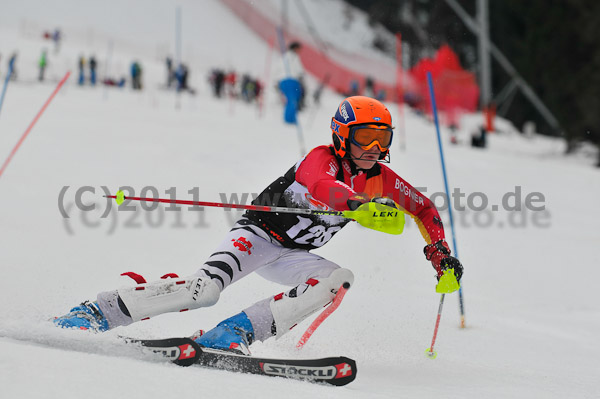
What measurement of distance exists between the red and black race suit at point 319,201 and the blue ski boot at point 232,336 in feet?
2.26

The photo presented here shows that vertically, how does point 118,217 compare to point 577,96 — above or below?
below

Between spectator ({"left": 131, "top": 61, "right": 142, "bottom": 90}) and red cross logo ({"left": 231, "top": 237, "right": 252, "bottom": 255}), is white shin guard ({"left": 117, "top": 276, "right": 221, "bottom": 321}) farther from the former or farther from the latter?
spectator ({"left": 131, "top": 61, "right": 142, "bottom": 90})

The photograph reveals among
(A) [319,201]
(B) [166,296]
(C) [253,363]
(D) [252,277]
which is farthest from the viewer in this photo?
(D) [252,277]

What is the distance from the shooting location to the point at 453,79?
29.5 meters

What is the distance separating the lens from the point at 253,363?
320cm

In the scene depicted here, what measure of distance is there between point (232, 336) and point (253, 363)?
28 centimetres

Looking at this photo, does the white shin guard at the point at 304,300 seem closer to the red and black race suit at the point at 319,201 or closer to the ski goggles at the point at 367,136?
the red and black race suit at the point at 319,201

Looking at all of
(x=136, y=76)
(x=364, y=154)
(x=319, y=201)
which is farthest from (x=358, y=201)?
(x=136, y=76)

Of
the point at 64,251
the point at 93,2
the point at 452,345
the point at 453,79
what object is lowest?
the point at 452,345

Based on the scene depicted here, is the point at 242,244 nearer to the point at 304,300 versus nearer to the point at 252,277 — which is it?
the point at 304,300

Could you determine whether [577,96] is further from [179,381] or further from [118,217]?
[179,381]

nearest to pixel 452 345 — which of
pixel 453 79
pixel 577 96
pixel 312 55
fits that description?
pixel 577 96

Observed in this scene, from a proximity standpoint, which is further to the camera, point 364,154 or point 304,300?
point 364,154

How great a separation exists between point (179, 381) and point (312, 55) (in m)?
33.7
